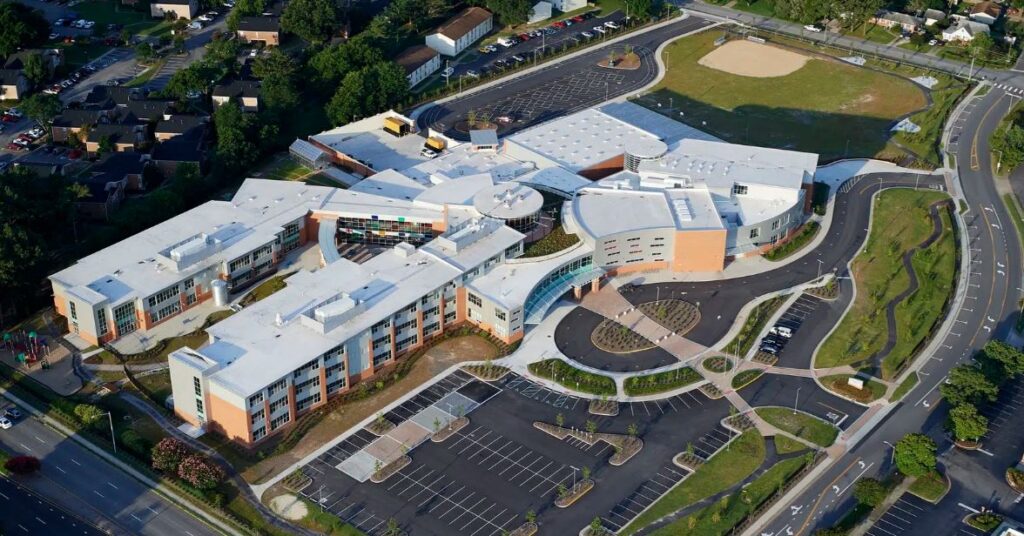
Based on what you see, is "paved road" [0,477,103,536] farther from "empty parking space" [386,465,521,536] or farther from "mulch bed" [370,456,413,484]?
Answer: "empty parking space" [386,465,521,536]

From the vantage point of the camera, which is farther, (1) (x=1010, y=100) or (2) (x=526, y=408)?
(1) (x=1010, y=100)

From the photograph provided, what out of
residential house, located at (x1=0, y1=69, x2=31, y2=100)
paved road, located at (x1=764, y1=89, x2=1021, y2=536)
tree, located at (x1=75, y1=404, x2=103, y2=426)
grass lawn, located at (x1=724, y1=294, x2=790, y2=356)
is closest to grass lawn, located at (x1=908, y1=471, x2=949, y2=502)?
paved road, located at (x1=764, y1=89, x2=1021, y2=536)

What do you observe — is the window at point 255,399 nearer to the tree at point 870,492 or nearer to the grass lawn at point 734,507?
the grass lawn at point 734,507

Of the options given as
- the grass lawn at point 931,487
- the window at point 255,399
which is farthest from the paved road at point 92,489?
the grass lawn at point 931,487

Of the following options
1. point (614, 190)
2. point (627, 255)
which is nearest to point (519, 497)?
point (627, 255)

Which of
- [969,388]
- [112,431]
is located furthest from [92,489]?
[969,388]

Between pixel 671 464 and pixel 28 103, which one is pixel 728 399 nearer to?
pixel 671 464
